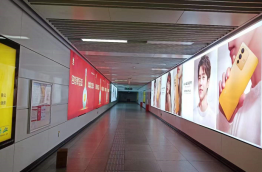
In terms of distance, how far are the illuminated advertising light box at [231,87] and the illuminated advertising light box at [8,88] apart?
14.3 ft

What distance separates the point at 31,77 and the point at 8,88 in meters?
0.72

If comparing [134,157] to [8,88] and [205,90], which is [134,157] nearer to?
[205,90]

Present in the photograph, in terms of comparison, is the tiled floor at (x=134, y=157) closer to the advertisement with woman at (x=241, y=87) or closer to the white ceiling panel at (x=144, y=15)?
the advertisement with woman at (x=241, y=87)

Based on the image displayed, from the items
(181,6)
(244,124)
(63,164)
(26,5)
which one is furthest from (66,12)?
(244,124)

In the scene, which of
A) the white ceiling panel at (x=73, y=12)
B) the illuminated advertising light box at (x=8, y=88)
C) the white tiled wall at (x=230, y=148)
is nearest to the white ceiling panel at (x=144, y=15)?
the white ceiling panel at (x=73, y=12)

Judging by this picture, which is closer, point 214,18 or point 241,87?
point 214,18

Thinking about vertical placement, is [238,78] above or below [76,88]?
above

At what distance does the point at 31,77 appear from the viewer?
131 inches

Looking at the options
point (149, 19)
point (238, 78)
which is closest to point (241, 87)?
point (238, 78)

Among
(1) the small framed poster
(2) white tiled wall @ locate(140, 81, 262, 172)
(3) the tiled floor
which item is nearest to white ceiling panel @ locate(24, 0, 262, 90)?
(1) the small framed poster

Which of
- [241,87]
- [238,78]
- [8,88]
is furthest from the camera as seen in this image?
[238,78]

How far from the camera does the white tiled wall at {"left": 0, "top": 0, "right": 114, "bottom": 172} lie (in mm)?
2719

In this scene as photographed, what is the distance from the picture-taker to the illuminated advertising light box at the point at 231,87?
3217 millimetres

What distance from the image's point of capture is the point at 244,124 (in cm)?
345
